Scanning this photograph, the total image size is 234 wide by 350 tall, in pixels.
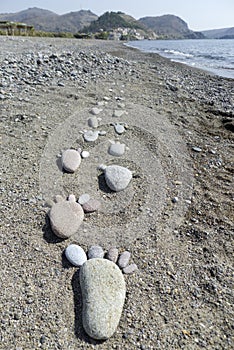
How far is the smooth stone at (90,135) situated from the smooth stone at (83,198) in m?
1.16

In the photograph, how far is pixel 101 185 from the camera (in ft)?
10.2

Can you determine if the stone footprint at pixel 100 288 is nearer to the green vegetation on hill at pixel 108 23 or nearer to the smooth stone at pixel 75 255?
the smooth stone at pixel 75 255

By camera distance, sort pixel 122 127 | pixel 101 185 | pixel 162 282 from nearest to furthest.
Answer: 1. pixel 162 282
2. pixel 101 185
3. pixel 122 127

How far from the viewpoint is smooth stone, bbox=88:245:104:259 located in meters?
2.30

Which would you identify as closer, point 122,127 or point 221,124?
point 122,127

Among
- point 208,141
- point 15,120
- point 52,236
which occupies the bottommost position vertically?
point 52,236

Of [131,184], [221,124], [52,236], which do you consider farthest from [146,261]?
[221,124]

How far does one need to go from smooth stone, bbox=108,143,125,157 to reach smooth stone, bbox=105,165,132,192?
1.47ft

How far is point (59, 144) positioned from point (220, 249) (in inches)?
94.2

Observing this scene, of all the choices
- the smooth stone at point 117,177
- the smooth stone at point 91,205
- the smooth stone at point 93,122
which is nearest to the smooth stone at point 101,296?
the smooth stone at point 91,205

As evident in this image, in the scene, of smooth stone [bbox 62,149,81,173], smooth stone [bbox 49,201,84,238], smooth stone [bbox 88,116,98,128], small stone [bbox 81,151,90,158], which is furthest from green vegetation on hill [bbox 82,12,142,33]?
smooth stone [bbox 49,201,84,238]

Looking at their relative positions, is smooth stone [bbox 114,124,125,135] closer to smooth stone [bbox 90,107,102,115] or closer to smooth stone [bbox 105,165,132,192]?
smooth stone [bbox 90,107,102,115]

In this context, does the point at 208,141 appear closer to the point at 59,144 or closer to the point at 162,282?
the point at 59,144

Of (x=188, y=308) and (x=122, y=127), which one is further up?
(x=122, y=127)
